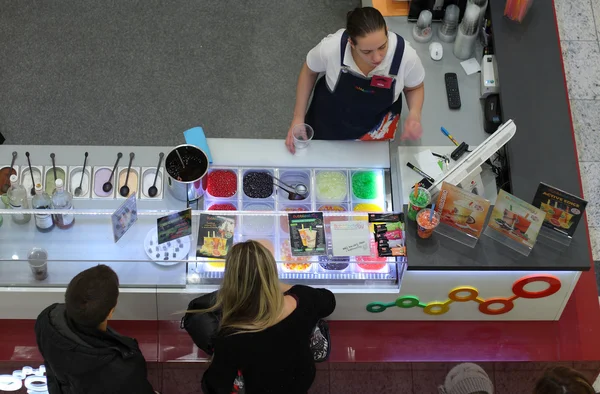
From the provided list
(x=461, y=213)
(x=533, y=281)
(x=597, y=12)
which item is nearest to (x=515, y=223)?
(x=461, y=213)

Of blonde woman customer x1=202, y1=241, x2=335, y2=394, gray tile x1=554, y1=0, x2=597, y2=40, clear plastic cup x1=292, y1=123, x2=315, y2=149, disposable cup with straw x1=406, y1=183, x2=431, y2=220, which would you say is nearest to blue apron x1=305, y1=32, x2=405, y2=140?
clear plastic cup x1=292, y1=123, x2=315, y2=149

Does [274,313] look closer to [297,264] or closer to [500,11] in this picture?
[297,264]

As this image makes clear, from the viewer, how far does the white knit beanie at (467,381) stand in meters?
3.72

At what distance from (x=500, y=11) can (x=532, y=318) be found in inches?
77.3

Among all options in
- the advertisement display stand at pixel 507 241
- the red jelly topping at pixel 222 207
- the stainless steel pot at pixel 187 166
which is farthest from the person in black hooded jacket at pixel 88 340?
the advertisement display stand at pixel 507 241

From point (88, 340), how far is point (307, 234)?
115 cm

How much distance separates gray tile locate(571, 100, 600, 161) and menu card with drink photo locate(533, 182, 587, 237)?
203cm

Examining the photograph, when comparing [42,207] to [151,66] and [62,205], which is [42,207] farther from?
[151,66]

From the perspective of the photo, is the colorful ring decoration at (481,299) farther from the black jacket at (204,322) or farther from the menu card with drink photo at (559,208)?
the black jacket at (204,322)

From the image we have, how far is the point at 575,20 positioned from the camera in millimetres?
5801

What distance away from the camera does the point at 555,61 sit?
13.9ft

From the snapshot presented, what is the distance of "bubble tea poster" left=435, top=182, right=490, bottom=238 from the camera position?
3.30 meters

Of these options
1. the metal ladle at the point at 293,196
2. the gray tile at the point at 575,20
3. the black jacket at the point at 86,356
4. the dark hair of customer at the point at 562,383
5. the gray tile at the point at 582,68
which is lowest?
the dark hair of customer at the point at 562,383

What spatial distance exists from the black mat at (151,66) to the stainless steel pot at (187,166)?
1.59 m
